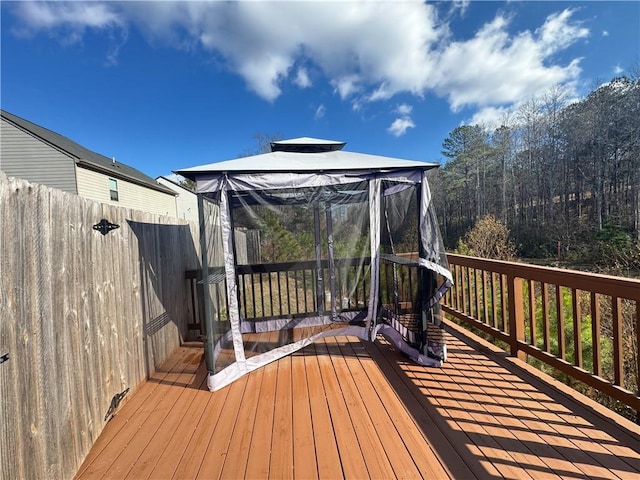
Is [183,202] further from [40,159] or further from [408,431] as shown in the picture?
→ [408,431]

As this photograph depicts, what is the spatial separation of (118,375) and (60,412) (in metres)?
0.71

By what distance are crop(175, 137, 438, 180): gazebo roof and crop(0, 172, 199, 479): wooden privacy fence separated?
2.77 feet

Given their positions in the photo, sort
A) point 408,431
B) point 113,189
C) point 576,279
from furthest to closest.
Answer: point 113,189 < point 576,279 < point 408,431

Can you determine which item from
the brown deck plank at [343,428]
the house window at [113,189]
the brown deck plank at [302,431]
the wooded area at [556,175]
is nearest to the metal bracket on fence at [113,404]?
the brown deck plank at [302,431]

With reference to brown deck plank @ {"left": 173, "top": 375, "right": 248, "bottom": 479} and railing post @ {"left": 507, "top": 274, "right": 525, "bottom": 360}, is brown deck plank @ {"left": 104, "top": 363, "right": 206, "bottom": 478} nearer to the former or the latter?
brown deck plank @ {"left": 173, "top": 375, "right": 248, "bottom": 479}

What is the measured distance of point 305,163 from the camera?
2.76m

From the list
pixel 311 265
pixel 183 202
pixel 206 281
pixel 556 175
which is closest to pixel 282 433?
pixel 206 281

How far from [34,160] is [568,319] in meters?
15.5

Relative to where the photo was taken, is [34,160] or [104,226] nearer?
[104,226]

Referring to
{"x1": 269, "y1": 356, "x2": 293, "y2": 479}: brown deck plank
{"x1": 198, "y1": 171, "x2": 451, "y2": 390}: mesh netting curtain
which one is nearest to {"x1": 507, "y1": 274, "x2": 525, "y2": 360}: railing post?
{"x1": 198, "y1": 171, "x2": 451, "y2": 390}: mesh netting curtain

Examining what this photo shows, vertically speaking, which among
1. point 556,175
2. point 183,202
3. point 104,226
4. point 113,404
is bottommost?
point 113,404

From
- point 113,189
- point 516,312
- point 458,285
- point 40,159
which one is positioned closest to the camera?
point 516,312

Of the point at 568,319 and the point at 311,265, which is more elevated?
the point at 311,265

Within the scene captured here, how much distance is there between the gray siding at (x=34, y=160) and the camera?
34.4 feet
